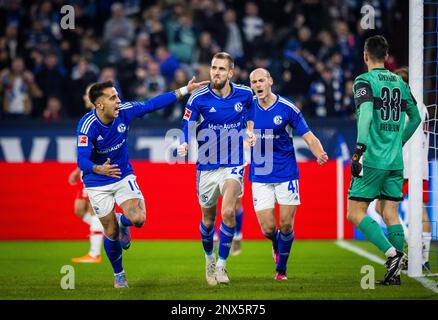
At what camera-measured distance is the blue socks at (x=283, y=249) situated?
31.0ft

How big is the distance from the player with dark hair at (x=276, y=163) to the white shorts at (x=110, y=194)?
5.01 feet

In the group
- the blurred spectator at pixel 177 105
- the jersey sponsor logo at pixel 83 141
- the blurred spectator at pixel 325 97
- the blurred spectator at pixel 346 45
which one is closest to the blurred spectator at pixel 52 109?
the blurred spectator at pixel 177 105

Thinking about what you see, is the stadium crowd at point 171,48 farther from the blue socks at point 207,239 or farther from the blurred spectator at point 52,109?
the blue socks at point 207,239

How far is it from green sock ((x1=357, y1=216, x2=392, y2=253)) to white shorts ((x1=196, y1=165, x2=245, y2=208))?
154cm

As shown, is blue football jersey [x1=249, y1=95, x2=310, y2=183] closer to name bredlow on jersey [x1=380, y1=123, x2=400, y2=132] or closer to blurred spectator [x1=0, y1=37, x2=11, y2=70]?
name bredlow on jersey [x1=380, y1=123, x2=400, y2=132]

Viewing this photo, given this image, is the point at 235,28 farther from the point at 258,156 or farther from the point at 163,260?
the point at 258,156

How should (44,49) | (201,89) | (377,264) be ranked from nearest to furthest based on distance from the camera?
(201,89) < (377,264) < (44,49)

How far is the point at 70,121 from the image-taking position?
15477 mm

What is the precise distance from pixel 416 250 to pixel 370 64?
7.36 feet

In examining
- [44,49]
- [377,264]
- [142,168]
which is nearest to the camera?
[377,264]

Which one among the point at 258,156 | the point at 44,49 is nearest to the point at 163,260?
the point at 258,156

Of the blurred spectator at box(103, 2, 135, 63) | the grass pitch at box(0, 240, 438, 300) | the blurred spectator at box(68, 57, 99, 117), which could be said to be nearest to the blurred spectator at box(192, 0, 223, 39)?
the blurred spectator at box(103, 2, 135, 63)

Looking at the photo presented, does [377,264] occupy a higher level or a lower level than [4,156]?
lower

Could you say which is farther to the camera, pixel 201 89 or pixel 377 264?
pixel 377 264
